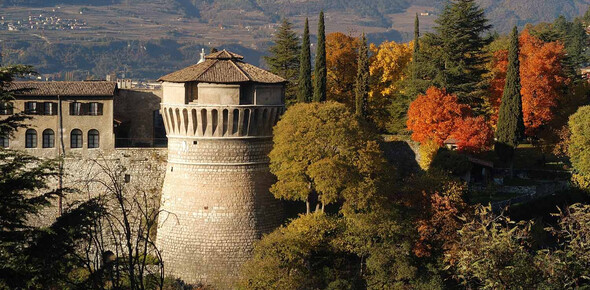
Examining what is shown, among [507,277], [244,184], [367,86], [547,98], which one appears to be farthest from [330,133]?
[547,98]

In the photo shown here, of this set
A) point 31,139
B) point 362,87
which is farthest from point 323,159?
point 362,87

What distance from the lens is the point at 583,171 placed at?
48625 millimetres

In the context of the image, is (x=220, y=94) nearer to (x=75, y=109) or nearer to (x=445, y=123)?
(x=75, y=109)

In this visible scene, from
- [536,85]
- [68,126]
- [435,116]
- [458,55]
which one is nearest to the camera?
[68,126]

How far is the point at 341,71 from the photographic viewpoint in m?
60.2

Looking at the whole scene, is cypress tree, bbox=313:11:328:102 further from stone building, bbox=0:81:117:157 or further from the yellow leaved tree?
stone building, bbox=0:81:117:157

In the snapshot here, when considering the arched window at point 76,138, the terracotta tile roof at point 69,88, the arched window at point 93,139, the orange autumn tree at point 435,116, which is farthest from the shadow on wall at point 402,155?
the arched window at point 76,138

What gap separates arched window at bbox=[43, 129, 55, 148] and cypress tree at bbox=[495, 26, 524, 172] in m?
25.6

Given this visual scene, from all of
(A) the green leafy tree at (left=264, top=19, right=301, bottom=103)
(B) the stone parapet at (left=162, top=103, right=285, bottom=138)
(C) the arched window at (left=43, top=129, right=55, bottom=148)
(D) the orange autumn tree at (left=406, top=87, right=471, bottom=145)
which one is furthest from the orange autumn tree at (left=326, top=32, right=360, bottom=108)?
(C) the arched window at (left=43, top=129, right=55, bottom=148)

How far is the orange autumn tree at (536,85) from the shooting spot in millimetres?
55281

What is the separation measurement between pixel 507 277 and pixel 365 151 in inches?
387

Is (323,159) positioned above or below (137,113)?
below

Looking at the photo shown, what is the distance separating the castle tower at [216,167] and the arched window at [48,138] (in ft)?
26.6

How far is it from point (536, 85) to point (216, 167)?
26202mm
